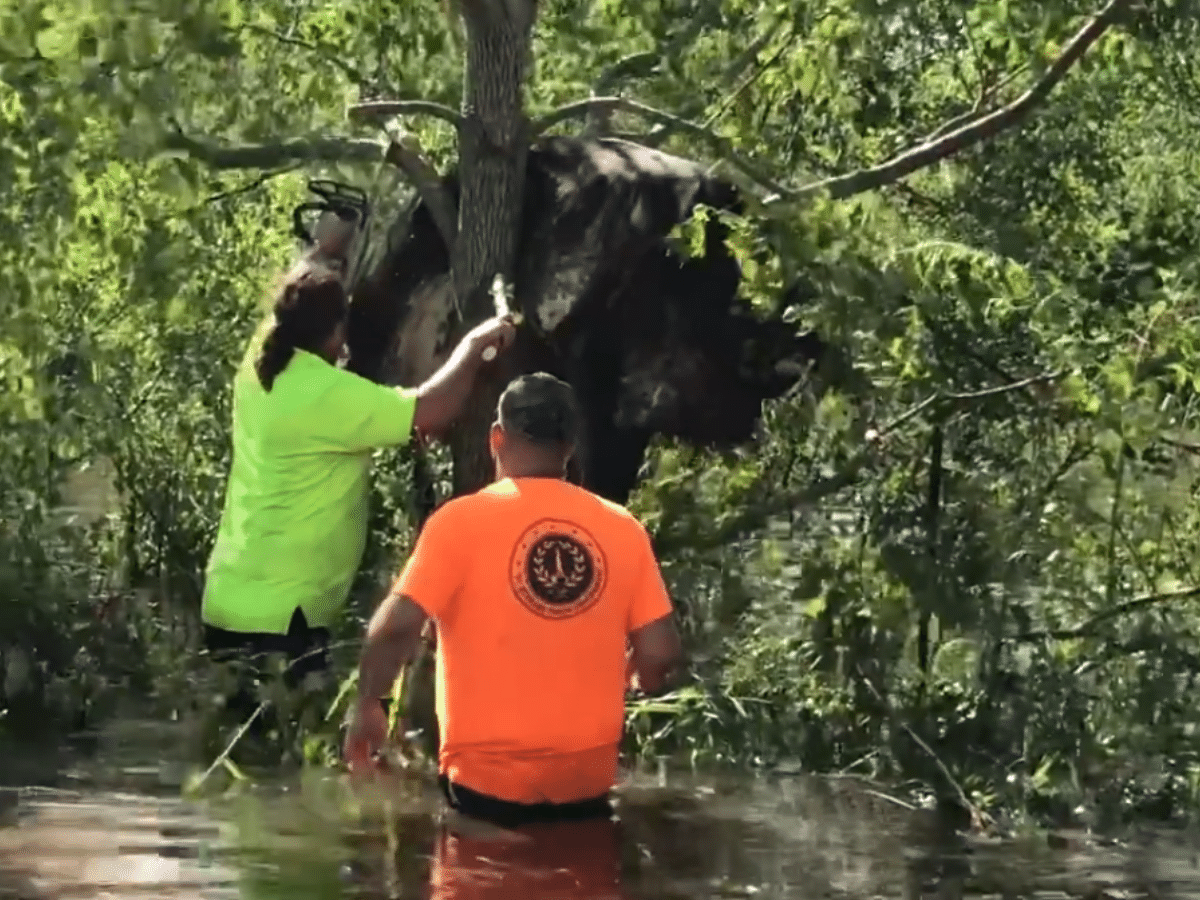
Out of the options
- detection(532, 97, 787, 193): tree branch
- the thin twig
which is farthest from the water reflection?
detection(532, 97, 787, 193): tree branch

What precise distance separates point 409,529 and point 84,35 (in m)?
3.61

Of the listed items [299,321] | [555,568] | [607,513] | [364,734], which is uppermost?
[299,321]

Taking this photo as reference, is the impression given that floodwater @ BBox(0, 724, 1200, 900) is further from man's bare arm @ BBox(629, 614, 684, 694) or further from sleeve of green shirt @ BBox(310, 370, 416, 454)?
sleeve of green shirt @ BBox(310, 370, 416, 454)

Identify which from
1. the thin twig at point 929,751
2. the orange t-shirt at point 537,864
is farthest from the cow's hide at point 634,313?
the orange t-shirt at point 537,864

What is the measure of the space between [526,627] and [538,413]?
568mm

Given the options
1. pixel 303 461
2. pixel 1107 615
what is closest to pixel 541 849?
pixel 303 461

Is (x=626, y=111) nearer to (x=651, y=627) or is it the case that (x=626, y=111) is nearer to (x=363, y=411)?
(x=363, y=411)

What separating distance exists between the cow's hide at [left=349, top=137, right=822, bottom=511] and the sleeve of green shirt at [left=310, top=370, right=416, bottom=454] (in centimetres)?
179

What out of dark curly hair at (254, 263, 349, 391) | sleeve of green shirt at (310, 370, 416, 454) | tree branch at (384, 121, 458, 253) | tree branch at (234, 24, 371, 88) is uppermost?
tree branch at (234, 24, 371, 88)

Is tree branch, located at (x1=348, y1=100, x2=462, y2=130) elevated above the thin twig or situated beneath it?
elevated above

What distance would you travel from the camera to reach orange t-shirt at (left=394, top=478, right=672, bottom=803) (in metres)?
6.45

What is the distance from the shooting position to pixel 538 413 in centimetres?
657

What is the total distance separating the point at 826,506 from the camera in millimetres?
10102

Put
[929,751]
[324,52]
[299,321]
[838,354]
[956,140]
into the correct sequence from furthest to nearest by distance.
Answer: [324,52]
[956,140]
[838,354]
[929,751]
[299,321]
